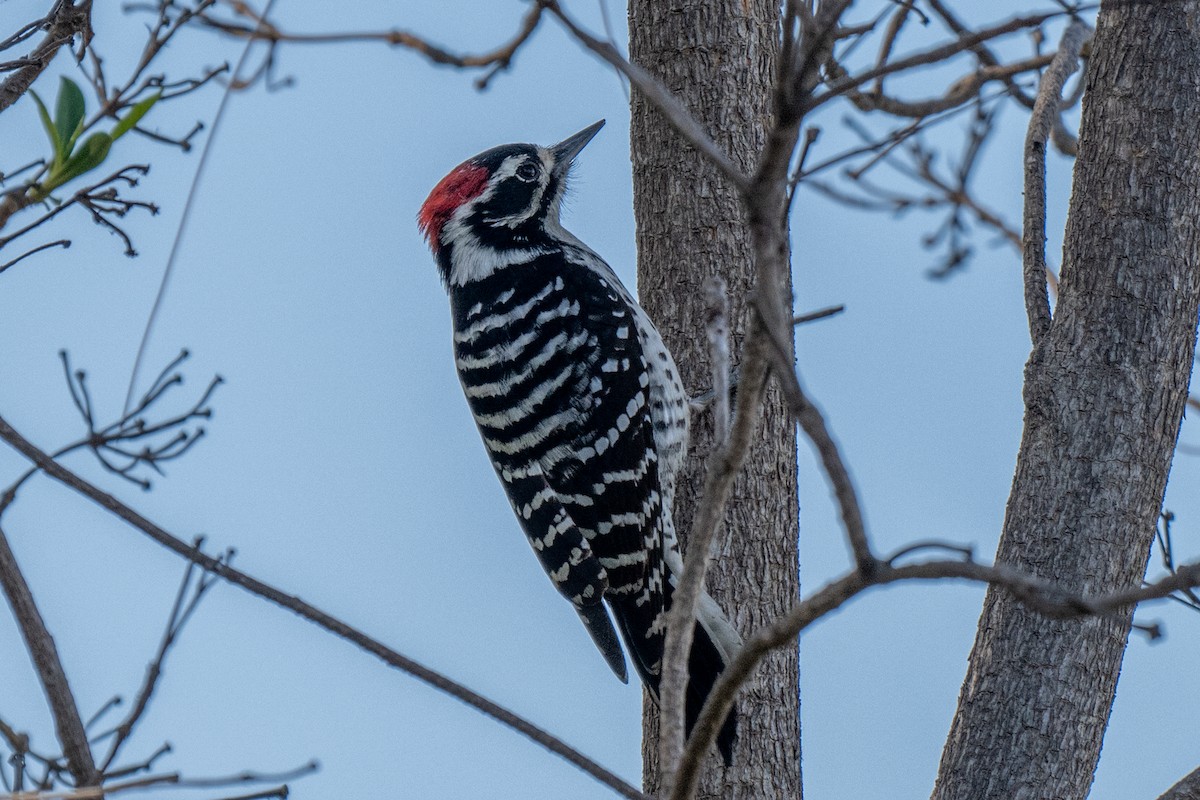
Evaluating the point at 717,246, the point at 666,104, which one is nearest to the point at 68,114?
the point at 666,104

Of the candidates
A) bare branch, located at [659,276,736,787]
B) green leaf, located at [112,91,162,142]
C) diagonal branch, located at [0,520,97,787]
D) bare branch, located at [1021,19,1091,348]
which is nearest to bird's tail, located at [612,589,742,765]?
bare branch, located at [1021,19,1091,348]

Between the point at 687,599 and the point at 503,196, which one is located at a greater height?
the point at 503,196

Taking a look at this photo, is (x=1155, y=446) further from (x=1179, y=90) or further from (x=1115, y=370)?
(x=1179, y=90)

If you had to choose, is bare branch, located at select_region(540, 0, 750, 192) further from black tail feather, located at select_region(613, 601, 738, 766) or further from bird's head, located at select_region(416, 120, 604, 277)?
bird's head, located at select_region(416, 120, 604, 277)

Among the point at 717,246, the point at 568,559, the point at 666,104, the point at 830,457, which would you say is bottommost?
the point at 830,457

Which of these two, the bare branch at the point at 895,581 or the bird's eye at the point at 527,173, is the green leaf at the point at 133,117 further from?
the bird's eye at the point at 527,173

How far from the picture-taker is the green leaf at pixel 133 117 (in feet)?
7.29


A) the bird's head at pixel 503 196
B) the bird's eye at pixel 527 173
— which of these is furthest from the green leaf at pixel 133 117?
the bird's eye at pixel 527 173

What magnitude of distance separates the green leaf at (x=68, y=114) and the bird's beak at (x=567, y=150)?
2.51 metres

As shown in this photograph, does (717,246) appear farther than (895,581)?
Yes

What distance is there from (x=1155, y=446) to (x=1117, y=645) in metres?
0.48

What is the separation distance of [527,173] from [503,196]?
0.40ft

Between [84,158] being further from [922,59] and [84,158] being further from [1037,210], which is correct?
[1037,210]

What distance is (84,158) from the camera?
7.20ft
